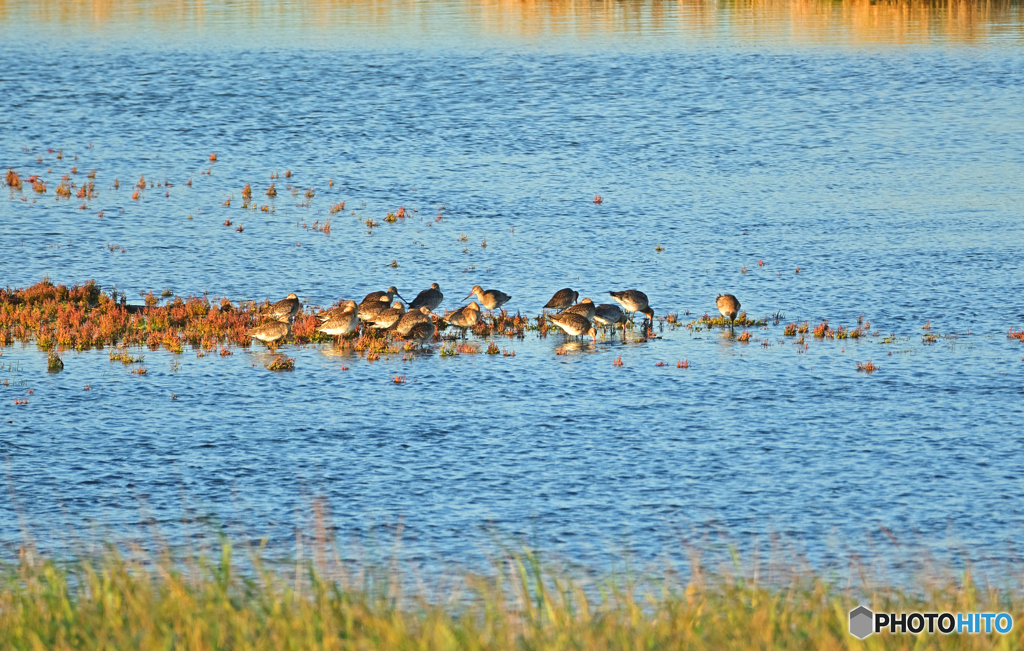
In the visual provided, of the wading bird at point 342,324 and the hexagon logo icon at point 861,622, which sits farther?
the wading bird at point 342,324

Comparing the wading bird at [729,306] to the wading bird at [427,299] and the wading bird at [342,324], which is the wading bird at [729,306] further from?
the wading bird at [342,324]

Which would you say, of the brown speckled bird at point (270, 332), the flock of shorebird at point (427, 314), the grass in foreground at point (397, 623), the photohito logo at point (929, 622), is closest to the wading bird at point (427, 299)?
the flock of shorebird at point (427, 314)

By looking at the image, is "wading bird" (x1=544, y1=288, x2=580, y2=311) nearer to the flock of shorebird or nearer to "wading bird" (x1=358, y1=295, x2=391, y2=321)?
the flock of shorebird

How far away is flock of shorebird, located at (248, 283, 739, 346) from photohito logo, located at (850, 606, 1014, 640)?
45.7ft

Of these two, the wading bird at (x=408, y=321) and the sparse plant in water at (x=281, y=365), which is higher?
the wading bird at (x=408, y=321)

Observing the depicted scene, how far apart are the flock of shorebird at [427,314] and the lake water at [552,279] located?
0.61 m

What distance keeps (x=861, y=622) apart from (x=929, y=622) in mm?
553

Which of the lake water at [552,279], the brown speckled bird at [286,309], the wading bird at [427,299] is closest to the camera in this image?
the lake water at [552,279]

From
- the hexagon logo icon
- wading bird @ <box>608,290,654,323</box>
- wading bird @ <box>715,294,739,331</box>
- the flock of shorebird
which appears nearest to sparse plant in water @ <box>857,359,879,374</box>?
wading bird @ <box>715,294,739,331</box>

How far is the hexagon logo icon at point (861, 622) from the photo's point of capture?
28.3 ft

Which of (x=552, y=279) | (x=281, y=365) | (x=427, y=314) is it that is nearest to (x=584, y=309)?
(x=427, y=314)

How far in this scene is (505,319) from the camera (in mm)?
23641

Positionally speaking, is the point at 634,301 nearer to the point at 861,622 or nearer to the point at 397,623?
the point at 861,622

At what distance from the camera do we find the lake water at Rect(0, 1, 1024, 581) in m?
15.1
